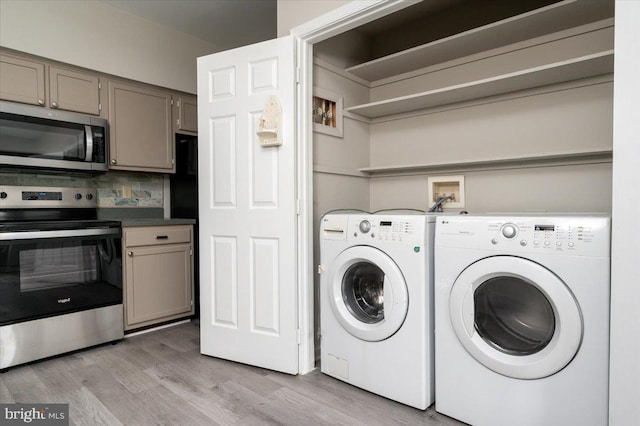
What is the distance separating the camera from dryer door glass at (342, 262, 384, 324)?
208 centimetres

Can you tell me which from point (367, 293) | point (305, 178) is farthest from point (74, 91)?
point (367, 293)

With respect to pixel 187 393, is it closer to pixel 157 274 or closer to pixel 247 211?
pixel 247 211

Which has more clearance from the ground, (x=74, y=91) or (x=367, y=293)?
(x=74, y=91)

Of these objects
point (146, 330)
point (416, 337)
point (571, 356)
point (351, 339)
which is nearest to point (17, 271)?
point (146, 330)

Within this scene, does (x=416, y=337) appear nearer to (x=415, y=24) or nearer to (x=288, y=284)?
(x=288, y=284)

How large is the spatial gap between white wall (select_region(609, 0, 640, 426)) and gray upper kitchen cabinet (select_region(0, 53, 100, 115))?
3.16m

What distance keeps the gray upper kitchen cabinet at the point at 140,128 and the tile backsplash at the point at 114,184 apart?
0.31 m

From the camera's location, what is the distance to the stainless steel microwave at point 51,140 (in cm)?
243

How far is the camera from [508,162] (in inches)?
89.7

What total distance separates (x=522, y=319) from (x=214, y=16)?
3028 millimetres

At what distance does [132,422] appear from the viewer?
1.73 m

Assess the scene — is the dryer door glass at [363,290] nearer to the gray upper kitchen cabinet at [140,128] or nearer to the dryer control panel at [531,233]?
the dryer control panel at [531,233]

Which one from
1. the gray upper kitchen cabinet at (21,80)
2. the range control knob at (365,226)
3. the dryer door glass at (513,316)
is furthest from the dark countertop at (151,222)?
the dryer door glass at (513,316)

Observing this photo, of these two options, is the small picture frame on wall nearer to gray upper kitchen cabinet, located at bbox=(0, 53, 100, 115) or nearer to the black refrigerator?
the black refrigerator
